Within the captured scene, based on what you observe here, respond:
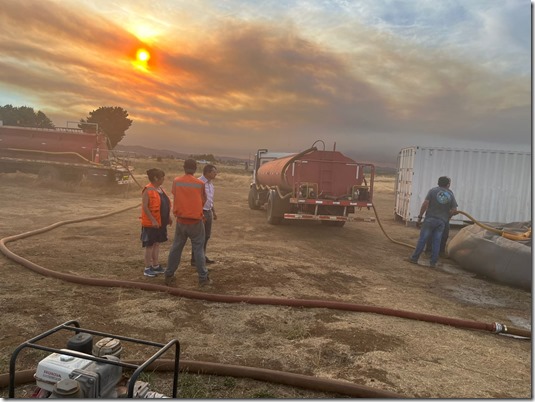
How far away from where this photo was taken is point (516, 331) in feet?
16.5

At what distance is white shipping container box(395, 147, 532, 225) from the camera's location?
14.9 m

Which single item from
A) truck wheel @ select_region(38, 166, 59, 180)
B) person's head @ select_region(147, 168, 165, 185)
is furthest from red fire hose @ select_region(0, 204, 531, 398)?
truck wheel @ select_region(38, 166, 59, 180)

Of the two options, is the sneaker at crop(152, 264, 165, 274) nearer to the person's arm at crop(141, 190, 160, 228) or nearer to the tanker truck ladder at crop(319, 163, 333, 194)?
the person's arm at crop(141, 190, 160, 228)

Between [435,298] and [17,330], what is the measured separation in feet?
19.5

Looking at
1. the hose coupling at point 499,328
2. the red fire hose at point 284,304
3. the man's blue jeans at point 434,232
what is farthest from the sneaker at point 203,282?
the man's blue jeans at point 434,232

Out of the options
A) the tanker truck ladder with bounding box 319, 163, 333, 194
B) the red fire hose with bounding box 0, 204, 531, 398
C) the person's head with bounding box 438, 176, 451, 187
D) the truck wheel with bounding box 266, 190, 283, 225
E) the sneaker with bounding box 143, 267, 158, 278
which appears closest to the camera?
the red fire hose with bounding box 0, 204, 531, 398

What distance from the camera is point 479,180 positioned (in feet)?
49.6

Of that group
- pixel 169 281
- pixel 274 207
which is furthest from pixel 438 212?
pixel 169 281

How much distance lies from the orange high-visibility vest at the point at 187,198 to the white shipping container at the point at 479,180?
11.1 meters

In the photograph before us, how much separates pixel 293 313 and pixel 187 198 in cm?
222

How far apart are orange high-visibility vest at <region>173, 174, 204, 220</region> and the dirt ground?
44.6 inches

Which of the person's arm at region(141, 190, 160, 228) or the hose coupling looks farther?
the person's arm at region(141, 190, 160, 228)

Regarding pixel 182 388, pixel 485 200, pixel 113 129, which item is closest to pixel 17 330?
pixel 182 388

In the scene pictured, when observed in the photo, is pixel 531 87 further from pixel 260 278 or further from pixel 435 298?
pixel 260 278
